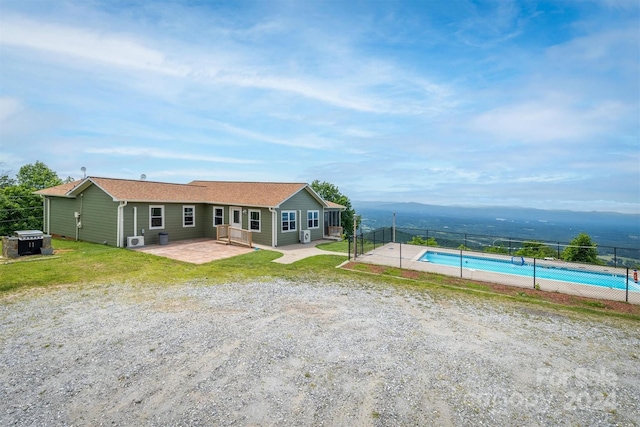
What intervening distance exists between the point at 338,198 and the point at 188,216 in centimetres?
1594

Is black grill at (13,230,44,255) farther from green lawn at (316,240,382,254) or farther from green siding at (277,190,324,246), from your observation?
green lawn at (316,240,382,254)

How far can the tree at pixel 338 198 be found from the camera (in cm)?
3053

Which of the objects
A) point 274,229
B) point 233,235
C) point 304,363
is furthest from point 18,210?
point 304,363

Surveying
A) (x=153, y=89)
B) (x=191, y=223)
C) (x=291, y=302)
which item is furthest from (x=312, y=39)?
(x=191, y=223)

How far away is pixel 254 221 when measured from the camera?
19.1 meters

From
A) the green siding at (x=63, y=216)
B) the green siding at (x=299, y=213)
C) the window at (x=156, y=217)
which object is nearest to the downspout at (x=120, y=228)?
the window at (x=156, y=217)

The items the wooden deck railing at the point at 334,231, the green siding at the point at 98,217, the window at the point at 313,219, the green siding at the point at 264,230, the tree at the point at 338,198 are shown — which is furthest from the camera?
the tree at the point at 338,198

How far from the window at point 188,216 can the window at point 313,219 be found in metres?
7.78

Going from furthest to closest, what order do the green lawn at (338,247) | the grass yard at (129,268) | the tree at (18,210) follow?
1. the tree at (18,210)
2. the green lawn at (338,247)
3. the grass yard at (129,268)

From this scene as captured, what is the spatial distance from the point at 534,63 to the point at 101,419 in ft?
66.2

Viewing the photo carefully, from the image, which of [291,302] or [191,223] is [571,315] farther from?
[191,223]

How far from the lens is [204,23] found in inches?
531

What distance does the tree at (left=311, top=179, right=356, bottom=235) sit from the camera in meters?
30.5

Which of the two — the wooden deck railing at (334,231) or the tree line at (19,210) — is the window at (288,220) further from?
the tree line at (19,210)
